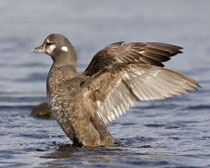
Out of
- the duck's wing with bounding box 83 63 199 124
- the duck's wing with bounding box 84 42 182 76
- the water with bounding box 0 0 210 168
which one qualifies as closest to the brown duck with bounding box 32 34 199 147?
the duck's wing with bounding box 83 63 199 124

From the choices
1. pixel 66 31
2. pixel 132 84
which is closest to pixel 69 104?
pixel 132 84

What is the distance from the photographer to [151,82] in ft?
22.1

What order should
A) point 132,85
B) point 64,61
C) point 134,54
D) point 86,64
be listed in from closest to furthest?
point 132,85
point 64,61
point 134,54
point 86,64

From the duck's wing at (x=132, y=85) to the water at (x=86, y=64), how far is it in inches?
24.8

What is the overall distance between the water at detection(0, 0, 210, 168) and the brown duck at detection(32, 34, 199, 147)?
316 millimetres

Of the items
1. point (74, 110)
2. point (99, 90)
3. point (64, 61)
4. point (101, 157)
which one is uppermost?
point (64, 61)

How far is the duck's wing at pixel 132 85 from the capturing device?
658cm

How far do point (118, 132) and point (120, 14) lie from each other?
8.89 meters

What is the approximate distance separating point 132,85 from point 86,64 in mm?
5489

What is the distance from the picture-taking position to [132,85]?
22.2ft

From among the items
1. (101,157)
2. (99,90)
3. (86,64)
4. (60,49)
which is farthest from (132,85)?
(86,64)

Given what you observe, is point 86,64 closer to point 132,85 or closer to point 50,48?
point 50,48

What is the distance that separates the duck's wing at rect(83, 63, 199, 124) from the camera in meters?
6.58

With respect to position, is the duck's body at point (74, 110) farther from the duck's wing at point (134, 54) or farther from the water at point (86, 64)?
the duck's wing at point (134, 54)
